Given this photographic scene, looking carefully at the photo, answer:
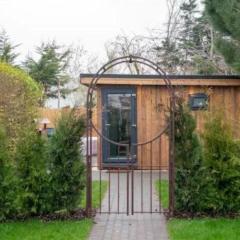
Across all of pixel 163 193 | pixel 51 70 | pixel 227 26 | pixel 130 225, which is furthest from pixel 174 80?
pixel 51 70

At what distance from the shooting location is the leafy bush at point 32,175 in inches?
309

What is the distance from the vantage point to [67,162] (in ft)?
26.3

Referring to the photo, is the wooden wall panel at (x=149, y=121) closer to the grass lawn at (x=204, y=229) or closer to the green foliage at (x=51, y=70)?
the grass lawn at (x=204, y=229)

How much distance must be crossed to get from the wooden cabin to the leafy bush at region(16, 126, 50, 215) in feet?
19.8

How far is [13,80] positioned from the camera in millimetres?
12859

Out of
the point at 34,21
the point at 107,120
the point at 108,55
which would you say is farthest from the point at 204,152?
the point at 34,21

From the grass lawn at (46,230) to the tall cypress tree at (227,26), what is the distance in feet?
18.4

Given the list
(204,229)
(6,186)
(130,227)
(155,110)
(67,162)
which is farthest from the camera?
(155,110)

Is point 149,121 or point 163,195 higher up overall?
point 149,121

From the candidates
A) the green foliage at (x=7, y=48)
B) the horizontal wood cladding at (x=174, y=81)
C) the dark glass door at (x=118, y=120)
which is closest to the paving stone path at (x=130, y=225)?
the dark glass door at (x=118, y=120)

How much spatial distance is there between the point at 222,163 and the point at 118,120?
6.29 meters

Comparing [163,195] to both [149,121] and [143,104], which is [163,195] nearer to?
[149,121]

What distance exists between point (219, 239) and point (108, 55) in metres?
23.0

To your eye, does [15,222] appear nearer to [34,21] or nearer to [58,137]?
[58,137]
